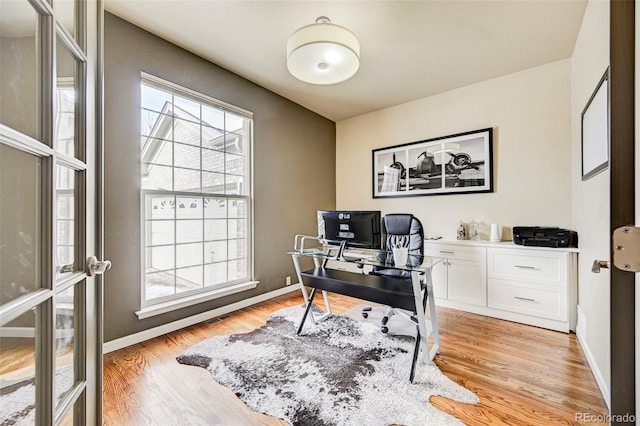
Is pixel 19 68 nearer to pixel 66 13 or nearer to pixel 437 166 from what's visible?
pixel 66 13

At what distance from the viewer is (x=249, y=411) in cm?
162

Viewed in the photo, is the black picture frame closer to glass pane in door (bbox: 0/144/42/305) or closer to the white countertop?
the white countertop

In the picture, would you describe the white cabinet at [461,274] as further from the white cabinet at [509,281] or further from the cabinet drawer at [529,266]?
the cabinet drawer at [529,266]

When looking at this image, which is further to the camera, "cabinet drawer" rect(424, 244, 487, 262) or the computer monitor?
"cabinet drawer" rect(424, 244, 487, 262)

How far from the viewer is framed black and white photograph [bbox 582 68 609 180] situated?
1692mm

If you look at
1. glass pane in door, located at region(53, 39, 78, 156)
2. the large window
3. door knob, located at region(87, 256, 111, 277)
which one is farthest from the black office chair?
glass pane in door, located at region(53, 39, 78, 156)

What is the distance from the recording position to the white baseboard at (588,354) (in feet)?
5.58

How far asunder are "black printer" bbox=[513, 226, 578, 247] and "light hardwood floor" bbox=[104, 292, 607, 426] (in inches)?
32.9

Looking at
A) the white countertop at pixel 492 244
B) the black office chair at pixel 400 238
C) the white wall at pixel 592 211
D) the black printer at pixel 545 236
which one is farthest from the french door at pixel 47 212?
the black printer at pixel 545 236

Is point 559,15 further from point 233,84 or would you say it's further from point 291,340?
point 291,340

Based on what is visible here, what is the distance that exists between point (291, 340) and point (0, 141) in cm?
232

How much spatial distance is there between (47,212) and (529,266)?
11.6 feet

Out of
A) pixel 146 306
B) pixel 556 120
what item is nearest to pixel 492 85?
pixel 556 120

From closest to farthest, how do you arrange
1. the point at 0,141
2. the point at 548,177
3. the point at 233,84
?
1. the point at 0,141
2. the point at 548,177
3. the point at 233,84
